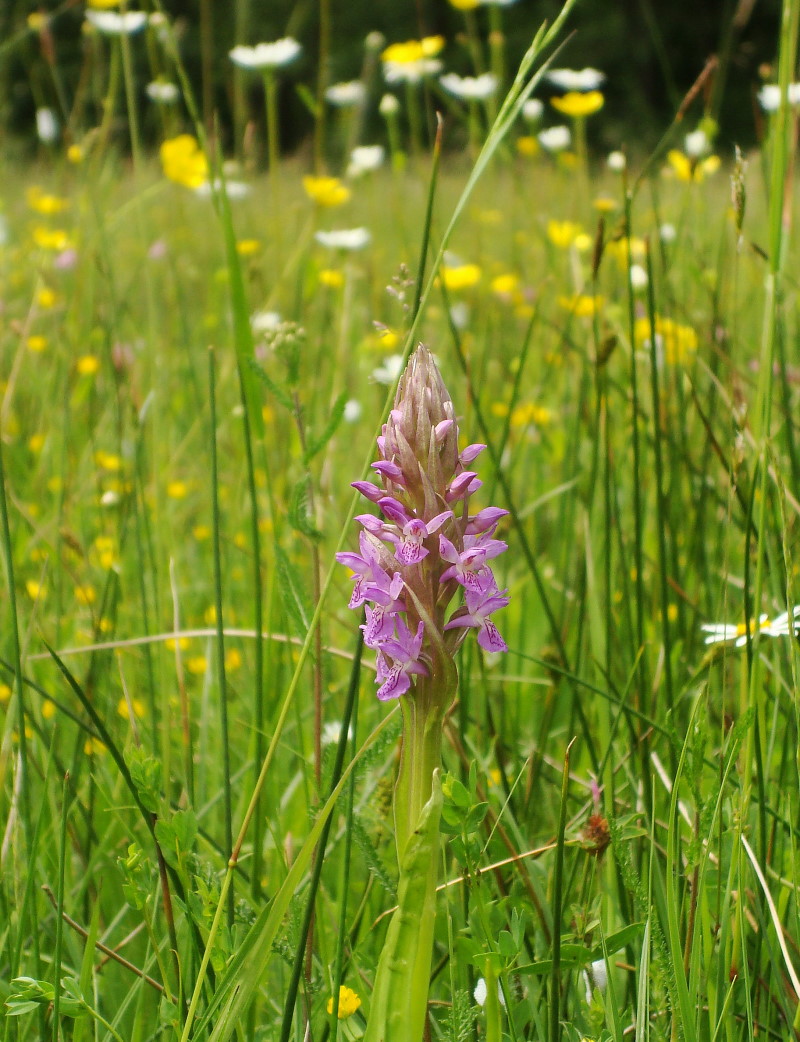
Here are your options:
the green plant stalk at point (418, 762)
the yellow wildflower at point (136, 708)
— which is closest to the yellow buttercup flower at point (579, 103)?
the yellow wildflower at point (136, 708)

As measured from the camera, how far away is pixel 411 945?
1.82 feet

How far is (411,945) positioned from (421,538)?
0.23 m

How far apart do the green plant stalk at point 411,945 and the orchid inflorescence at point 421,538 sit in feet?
0.28

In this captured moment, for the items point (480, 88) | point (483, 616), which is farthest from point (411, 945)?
point (480, 88)

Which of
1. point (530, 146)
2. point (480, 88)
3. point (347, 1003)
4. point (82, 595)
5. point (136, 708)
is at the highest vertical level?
point (480, 88)

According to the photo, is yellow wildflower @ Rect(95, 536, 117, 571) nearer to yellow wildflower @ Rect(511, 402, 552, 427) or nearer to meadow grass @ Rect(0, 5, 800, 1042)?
meadow grass @ Rect(0, 5, 800, 1042)

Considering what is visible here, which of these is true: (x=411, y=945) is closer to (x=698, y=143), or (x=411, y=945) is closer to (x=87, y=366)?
(x=698, y=143)

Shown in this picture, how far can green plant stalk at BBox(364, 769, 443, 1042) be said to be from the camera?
0.55 metres

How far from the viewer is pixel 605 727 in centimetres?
120

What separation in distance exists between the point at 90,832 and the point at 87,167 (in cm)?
150

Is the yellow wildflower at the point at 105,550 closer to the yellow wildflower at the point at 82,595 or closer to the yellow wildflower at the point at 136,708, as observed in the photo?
the yellow wildflower at the point at 82,595

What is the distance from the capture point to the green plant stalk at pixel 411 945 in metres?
0.55

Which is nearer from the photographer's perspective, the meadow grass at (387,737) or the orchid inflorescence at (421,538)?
the orchid inflorescence at (421,538)

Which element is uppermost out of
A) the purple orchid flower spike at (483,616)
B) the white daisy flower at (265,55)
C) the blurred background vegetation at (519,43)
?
the white daisy flower at (265,55)
